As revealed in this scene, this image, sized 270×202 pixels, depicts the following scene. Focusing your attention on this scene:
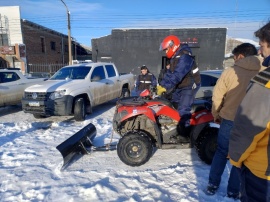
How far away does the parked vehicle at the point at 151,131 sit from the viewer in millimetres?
3584

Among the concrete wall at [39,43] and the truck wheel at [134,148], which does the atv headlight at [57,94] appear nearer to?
the truck wheel at [134,148]

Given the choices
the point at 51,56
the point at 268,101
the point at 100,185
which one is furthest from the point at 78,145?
the point at 51,56

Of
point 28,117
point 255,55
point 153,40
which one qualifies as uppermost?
point 153,40

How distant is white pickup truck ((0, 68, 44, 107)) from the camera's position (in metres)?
7.65

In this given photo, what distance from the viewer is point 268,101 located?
1278mm

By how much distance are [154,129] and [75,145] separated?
56.4 inches

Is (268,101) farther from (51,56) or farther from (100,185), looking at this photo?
(51,56)

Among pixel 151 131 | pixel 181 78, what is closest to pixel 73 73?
pixel 151 131

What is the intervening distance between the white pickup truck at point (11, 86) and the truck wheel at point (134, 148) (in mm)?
6004

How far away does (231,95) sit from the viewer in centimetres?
251

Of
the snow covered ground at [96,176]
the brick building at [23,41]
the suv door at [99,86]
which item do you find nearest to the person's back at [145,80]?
the suv door at [99,86]

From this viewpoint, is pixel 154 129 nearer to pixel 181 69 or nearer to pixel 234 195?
pixel 181 69

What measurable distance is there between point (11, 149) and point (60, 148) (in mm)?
1561

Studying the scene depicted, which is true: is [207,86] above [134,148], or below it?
above
